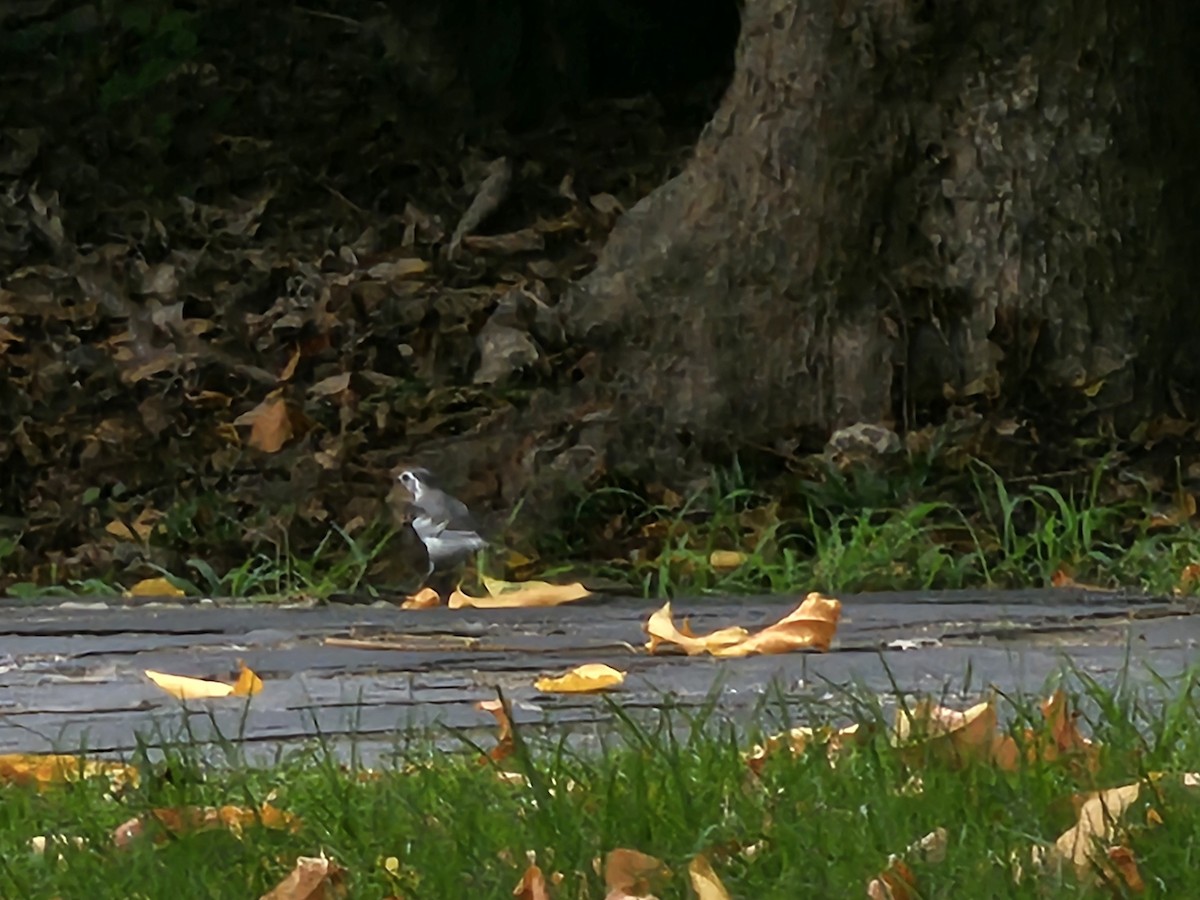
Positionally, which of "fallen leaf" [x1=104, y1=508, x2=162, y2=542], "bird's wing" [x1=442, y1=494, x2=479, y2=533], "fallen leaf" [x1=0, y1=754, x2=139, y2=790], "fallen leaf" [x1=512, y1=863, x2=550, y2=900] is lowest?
"fallen leaf" [x1=104, y1=508, x2=162, y2=542]

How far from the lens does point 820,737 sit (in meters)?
2.51

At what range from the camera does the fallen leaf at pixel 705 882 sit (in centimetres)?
209

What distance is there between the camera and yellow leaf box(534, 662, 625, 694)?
319 centimetres

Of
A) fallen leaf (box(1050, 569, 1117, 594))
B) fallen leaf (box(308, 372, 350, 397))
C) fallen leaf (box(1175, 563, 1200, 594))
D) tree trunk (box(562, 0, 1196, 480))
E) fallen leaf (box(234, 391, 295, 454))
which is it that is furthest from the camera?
fallen leaf (box(308, 372, 350, 397))

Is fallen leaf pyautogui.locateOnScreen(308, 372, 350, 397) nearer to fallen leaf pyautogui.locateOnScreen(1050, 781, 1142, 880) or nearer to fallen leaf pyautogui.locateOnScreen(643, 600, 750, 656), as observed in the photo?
fallen leaf pyautogui.locateOnScreen(643, 600, 750, 656)

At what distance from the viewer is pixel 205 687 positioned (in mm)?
3230

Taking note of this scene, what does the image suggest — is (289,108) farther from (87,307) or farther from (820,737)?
(820,737)

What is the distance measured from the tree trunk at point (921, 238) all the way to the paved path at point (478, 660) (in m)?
1.23

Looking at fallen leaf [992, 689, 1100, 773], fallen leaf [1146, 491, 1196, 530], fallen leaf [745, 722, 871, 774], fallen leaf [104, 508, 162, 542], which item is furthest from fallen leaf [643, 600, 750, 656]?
fallen leaf [104, 508, 162, 542]

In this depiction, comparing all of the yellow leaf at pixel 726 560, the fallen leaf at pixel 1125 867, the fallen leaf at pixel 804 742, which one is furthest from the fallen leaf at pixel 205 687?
the yellow leaf at pixel 726 560

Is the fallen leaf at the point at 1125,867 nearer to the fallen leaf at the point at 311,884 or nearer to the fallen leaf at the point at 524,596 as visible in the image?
the fallen leaf at the point at 311,884

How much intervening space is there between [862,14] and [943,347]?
97cm

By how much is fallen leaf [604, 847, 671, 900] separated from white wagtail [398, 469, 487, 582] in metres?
2.40

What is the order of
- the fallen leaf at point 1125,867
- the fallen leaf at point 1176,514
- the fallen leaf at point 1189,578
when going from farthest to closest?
the fallen leaf at point 1176,514 < the fallen leaf at point 1189,578 < the fallen leaf at point 1125,867
